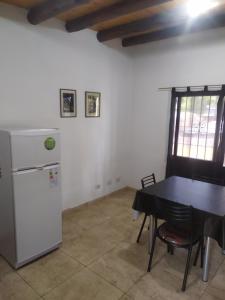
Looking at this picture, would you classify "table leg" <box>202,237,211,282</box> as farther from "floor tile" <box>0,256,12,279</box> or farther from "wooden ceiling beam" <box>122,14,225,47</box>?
"wooden ceiling beam" <box>122,14,225,47</box>

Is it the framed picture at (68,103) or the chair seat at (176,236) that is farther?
the framed picture at (68,103)

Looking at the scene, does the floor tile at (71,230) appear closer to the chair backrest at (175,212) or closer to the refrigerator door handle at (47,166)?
the refrigerator door handle at (47,166)

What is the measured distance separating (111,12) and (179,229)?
8.64ft

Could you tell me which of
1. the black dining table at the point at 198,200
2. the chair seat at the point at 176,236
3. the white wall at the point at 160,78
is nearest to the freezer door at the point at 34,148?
the black dining table at the point at 198,200

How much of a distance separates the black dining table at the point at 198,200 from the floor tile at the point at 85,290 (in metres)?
0.80

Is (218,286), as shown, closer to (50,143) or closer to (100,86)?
(50,143)

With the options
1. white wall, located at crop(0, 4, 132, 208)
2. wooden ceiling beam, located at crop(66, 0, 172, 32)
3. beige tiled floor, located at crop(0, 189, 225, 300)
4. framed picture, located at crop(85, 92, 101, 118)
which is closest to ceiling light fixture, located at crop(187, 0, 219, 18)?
wooden ceiling beam, located at crop(66, 0, 172, 32)

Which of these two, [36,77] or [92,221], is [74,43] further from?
[92,221]

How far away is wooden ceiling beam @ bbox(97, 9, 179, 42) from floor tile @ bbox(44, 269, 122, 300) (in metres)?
3.18

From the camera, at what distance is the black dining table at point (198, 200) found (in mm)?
2021

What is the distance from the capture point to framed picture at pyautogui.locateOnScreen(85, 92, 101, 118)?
3680 mm

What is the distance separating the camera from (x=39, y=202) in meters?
2.46

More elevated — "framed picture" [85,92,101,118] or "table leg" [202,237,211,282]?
"framed picture" [85,92,101,118]

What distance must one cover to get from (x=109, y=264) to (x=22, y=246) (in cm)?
97
